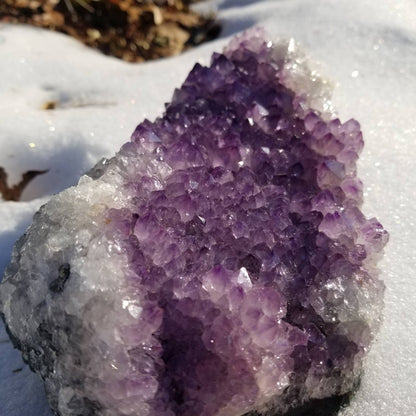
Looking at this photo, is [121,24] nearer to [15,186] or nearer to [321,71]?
[15,186]

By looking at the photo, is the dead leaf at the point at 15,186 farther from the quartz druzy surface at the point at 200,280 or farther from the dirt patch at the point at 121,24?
the dirt patch at the point at 121,24

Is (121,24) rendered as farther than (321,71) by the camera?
Yes

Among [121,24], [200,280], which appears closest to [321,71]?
[200,280]

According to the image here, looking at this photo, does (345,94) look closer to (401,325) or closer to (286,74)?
(286,74)

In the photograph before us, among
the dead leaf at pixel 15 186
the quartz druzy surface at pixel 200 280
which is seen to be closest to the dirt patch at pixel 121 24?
the dead leaf at pixel 15 186

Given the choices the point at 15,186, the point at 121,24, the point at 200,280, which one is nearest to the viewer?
the point at 200,280

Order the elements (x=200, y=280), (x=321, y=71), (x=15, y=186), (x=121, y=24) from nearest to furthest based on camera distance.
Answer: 1. (x=200, y=280)
2. (x=321, y=71)
3. (x=15, y=186)
4. (x=121, y=24)
